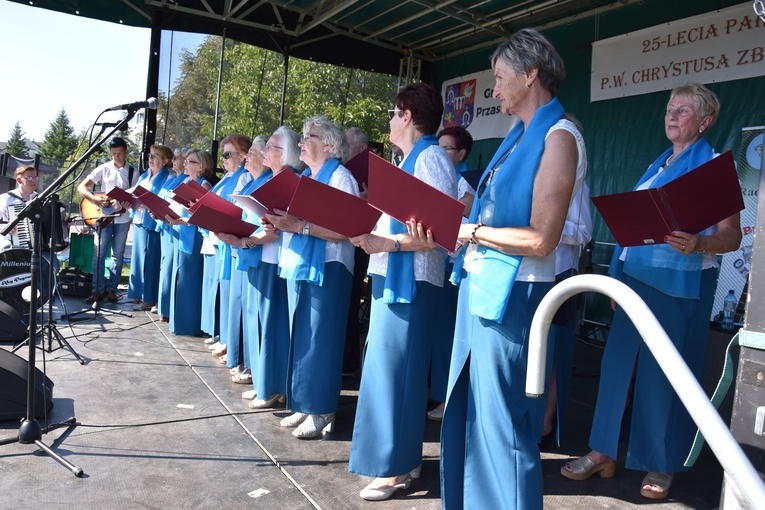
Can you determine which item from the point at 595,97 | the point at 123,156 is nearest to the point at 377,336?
the point at 595,97

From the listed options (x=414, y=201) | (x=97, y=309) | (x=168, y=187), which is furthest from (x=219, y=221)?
(x=97, y=309)

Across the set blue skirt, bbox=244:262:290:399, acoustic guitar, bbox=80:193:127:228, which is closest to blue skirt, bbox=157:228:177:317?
acoustic guitar, bbox=80:193:127:228

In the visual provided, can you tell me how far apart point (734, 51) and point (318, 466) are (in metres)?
5.14

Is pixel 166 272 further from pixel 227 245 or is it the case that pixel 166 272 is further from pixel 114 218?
pixel 227 245

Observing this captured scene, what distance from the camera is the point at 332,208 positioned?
8.52 ft

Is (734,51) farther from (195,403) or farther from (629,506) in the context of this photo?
(195,403)

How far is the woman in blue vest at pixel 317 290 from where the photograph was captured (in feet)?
10.9

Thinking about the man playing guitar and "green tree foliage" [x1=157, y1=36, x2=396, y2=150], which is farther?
"green tree foliage" [x1=157, y1=36, x2=396, y2=150]

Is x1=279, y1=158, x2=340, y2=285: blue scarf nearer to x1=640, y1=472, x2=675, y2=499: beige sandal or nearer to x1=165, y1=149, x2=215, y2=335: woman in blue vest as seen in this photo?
x1=640, y1=472, x2=675, y2=499: beige sandal

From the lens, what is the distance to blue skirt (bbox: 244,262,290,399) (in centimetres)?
382

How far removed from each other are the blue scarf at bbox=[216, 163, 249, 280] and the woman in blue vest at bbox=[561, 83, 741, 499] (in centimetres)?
282

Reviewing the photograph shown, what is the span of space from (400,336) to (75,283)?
6.51 meters

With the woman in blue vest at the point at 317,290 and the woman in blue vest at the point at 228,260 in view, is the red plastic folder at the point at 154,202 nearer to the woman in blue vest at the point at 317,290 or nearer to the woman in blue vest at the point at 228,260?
the woman in blue vest at the point at 228,260

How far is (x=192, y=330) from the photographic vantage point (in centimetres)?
605
